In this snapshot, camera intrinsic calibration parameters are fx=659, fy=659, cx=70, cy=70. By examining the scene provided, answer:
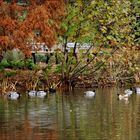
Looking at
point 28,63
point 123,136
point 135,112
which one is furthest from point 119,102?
point 28,63

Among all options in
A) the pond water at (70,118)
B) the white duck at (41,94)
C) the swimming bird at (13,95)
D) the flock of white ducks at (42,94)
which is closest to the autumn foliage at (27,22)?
the flock of white ducks at (42,94)

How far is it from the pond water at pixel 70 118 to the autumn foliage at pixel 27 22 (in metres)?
4.04

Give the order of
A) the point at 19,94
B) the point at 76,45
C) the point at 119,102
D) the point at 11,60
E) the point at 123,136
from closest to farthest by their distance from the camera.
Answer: the point at 123,136
the point at 119,102
the point at 19,94
the point at 76,45
the point at 11,60

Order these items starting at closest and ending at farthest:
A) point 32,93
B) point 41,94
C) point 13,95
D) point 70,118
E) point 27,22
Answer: point 70,118
point 13,95
point 41,94
point 32,93
point 27,22

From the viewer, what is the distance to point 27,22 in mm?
35938

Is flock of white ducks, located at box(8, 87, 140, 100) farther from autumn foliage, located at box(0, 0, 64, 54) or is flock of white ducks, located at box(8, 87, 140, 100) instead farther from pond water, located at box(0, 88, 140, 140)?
autumn foliage, located at box(0, 0, 64, 54)

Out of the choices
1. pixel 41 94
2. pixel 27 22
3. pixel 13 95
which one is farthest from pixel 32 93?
pixel 27 22

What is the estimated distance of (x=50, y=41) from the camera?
121 ft

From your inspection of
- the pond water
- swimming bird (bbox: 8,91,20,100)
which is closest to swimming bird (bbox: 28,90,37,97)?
the pond water

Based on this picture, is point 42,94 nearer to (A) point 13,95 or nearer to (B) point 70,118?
(A) point 13,95

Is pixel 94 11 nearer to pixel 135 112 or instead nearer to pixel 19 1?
pixel 19 1

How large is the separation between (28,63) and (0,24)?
6760 millimetres

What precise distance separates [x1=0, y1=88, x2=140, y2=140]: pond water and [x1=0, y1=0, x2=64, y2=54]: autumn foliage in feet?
13.3

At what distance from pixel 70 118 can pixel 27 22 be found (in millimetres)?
13033
